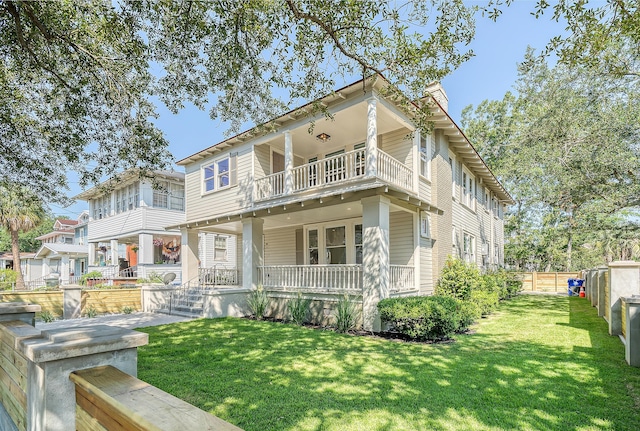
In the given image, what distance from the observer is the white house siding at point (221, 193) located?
13977 millimetres

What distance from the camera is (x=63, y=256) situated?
27.5 meters

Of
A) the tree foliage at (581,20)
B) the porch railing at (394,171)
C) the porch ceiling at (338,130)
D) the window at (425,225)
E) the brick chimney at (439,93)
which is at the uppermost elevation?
the brick chimney at (439,93)

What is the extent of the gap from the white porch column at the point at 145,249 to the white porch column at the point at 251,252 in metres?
9.98

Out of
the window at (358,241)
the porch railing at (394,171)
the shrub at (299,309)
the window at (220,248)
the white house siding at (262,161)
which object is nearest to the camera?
the porch railing at (394,171)

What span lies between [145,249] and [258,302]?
448 inches

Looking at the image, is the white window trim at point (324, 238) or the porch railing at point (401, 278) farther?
the white window trim at point (324, 238)

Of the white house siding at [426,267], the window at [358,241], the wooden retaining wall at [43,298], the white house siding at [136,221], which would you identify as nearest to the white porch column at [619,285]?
the white house siding at [426,267]

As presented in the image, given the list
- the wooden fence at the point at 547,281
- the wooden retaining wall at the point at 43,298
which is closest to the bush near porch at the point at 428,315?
the wooden retaining wall at the point at 43,298

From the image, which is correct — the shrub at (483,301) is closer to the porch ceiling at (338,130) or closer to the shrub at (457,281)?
the shrub at (457,281)

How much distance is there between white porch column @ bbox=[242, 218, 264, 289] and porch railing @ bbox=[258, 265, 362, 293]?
0.82 ft

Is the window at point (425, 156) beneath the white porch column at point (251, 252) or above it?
above

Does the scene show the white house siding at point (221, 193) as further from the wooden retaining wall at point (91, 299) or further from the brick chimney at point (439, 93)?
the brick chimney at point (439, 93)

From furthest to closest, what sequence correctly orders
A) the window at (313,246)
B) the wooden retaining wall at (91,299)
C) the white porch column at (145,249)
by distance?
the white porch column at (145,249) → the window at (313,246) → the wooden retaining wall at (91,299)

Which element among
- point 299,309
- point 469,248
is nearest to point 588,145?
point 469,248
